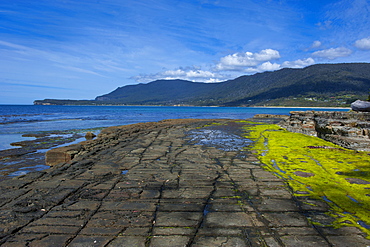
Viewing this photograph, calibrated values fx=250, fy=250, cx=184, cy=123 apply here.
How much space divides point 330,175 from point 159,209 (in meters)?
4.56

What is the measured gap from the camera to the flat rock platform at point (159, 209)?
→ 3328 mm

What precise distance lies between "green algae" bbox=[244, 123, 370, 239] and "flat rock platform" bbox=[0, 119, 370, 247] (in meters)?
0.37

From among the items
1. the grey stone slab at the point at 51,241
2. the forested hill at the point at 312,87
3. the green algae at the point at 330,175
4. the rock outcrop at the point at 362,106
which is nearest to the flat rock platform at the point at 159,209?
the grey stone slab at the point at 51,241

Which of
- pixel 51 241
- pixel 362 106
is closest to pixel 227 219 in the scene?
pixel 51 241

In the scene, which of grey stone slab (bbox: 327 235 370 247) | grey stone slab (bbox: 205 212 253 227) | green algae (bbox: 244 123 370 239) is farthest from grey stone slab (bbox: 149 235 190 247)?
green algae (bbox: 244 123 370 239)

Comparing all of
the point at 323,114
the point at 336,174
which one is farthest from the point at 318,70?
the point at 336,174

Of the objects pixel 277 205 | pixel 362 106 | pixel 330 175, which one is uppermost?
pixel 362 106

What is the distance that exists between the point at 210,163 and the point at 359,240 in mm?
4610

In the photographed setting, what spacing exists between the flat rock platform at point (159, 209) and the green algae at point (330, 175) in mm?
371

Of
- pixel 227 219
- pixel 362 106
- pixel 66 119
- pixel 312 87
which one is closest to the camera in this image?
pixel 227 219

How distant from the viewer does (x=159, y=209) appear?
4.26 meters

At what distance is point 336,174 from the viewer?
637cm

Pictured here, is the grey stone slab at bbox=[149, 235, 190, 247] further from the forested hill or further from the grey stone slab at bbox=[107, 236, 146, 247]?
the forested hill

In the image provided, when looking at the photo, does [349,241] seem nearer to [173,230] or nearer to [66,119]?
[173,230]
